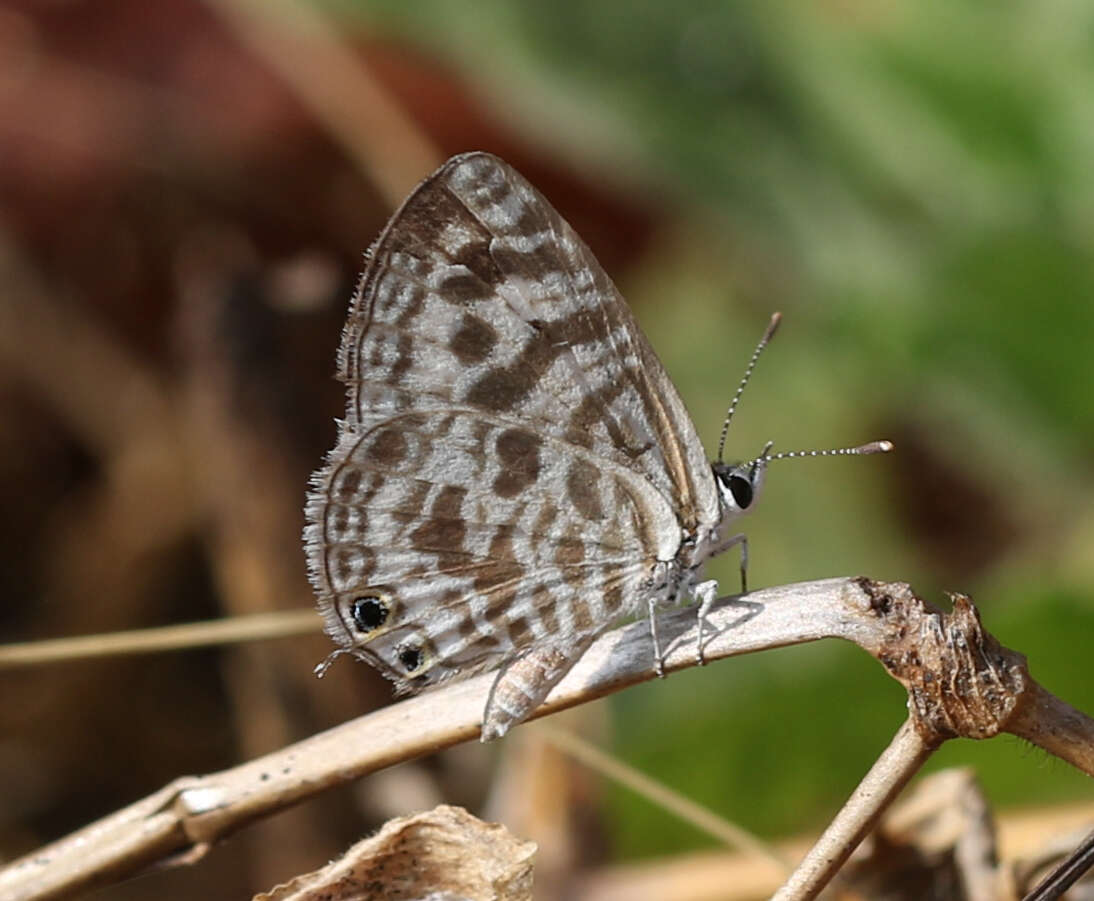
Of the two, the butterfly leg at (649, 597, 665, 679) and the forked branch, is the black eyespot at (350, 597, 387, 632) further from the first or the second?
the butterfly leg at (649, 597, 665, 679)

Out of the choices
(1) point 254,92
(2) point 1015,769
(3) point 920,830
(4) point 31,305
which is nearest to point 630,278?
(1) point 254,92

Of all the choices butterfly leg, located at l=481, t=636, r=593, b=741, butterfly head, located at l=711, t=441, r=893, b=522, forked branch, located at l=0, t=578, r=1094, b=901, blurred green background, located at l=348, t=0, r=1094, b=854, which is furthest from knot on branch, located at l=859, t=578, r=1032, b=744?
blurred green background, located at l=348, t=0, r=1094, b=854

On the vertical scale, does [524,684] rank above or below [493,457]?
below

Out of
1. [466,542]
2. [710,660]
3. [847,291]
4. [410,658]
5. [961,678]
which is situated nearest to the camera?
[961,678]

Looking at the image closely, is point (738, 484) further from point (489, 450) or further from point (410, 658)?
point (410, 658)

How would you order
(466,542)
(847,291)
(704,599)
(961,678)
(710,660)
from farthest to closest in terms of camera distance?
(847,291), (466,542), (704,599), (710,660), (961,678)

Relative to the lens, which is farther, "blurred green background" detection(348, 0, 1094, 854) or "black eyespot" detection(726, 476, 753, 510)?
"blurred green background" detection(348, 0, 1094, 854)

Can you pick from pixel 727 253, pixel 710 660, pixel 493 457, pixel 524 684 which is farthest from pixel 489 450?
pixel 727 253

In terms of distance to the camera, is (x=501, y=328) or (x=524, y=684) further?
(x=501, y=328)
